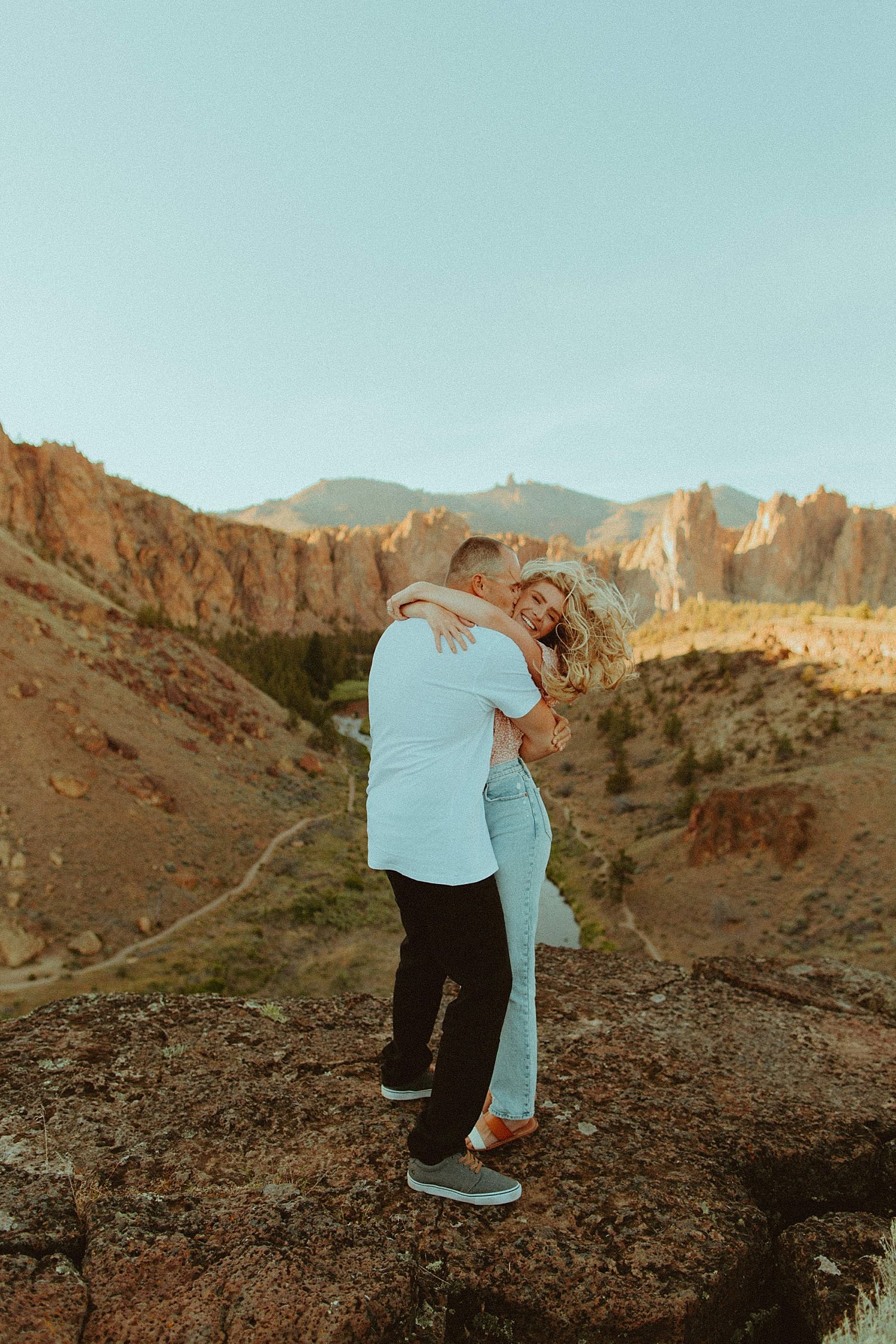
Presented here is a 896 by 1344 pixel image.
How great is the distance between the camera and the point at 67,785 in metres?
13.1

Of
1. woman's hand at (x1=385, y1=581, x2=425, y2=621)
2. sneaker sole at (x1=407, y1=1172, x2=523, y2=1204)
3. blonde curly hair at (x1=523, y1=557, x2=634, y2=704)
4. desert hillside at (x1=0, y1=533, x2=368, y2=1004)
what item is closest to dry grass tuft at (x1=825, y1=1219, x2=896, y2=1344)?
sneaker sole at (x1=407, y1=1172, x2=523, y2=1204)

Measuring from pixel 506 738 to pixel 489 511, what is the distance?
189 m

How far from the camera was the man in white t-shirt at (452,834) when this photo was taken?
2.04 metres

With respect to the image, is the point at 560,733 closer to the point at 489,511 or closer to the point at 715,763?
the point at 715,763

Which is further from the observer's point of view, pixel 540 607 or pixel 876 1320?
pixel 540 607

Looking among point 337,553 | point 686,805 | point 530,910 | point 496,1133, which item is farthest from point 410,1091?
point 337,553

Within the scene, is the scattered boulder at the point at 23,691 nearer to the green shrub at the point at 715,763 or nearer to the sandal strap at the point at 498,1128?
the sandal strap at the point at 498,1128

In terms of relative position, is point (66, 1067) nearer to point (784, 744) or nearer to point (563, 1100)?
point (563, 1100)

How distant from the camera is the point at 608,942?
15141 millimetres

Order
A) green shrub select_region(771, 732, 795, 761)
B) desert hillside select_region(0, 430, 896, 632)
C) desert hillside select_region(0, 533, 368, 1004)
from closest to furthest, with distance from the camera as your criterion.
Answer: desert hillside select_region(0, 533, 368, 1004) < green shrub select_region(771, 732, 795, 761) < desert hillside select_region(0, 430, 896, 632)

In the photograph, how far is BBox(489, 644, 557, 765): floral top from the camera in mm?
2250

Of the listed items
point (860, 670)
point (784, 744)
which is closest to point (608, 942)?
point (784, 744)

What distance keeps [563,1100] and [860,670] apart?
72.6 feet

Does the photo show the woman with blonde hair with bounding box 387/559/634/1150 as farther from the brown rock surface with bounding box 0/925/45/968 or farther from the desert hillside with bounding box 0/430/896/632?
the desert hillside with bounding box 0/430/896/632
